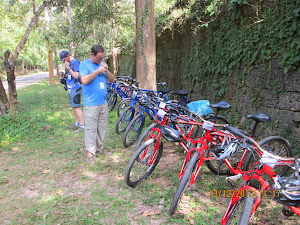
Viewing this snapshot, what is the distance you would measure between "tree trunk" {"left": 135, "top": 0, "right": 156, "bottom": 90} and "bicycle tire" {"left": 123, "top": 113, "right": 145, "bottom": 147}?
153cm

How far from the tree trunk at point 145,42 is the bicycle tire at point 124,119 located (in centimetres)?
91

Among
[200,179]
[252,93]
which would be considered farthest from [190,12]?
[200,179]

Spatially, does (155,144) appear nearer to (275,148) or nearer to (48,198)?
(48,198)

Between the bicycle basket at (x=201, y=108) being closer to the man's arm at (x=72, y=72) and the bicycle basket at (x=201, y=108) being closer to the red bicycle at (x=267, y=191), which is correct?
the red bicycle at (x=267, y=191)

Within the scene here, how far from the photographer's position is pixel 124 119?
17.0 ft

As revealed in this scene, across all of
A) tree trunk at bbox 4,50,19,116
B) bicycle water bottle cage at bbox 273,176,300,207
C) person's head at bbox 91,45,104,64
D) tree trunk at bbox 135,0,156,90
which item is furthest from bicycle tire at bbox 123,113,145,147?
tree trunk at bbox 4,50,19,116

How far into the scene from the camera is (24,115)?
22.6ft

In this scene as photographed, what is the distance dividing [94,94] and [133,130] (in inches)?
48.7

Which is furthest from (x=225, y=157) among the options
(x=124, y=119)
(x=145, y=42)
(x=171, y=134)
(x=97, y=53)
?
(x=145, y=42)

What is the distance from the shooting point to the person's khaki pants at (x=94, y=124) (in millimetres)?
3697

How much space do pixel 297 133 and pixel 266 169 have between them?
2.12 meters

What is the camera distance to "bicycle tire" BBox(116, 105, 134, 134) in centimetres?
508

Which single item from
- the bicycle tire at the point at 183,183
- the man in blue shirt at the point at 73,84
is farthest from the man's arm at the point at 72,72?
the bicycle tire at the point at 183,183

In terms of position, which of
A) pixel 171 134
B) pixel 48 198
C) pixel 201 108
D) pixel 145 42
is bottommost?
pixel 48 198
